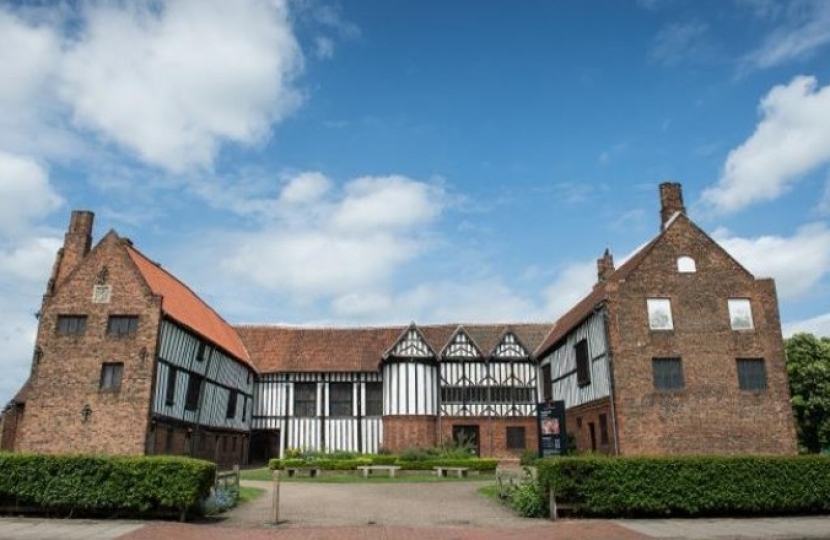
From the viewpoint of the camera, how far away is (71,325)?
25297mm

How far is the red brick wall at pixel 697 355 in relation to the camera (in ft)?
77.9

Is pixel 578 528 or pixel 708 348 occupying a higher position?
pixel 708 348

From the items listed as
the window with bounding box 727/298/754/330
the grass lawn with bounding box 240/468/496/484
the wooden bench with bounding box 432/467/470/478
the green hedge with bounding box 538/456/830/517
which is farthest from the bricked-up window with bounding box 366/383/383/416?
the green hedge with bounding box 538/456/830/517

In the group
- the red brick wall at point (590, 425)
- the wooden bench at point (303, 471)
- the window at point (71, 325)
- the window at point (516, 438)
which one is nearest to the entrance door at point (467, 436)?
the window at point (516, 438)

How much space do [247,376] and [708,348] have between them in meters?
23.2

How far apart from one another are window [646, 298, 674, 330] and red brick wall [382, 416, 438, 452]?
1329cm

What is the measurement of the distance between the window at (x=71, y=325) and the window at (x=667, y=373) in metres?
22.1

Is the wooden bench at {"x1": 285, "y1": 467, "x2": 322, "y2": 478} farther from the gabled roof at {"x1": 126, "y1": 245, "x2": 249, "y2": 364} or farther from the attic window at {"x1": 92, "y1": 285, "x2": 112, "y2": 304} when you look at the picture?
the attic window at {"x1": 92, "y1": 285, "x2": 112, "y2": 304}

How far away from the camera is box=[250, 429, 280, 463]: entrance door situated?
37438 mm

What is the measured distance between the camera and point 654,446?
77.7 feet

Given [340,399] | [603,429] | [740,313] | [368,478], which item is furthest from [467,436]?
[740,313]

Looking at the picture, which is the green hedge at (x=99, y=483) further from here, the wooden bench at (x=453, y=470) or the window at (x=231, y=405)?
the window at (x=231, y=405)

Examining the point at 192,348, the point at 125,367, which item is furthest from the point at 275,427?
the point at 125,367

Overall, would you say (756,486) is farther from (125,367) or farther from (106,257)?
(106,257)
